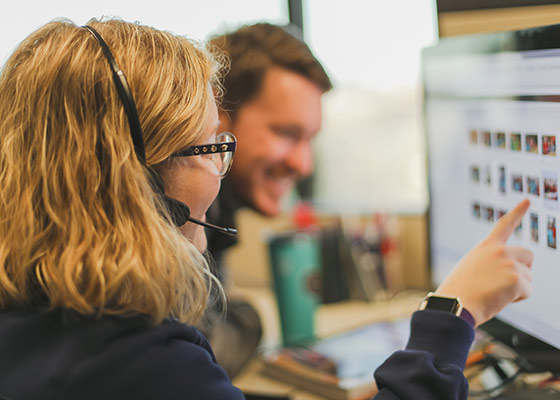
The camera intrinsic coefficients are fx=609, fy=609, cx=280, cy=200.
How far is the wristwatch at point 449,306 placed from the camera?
2.43 ft

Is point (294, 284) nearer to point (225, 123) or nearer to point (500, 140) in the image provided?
point (225, 123)

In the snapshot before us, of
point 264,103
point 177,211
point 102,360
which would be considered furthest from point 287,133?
point 102,360

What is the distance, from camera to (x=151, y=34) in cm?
68

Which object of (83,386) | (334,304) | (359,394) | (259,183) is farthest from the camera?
(334,304)

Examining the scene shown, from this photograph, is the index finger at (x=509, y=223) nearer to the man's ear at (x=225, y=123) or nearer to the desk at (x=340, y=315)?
the desk at (x=340, y=315)

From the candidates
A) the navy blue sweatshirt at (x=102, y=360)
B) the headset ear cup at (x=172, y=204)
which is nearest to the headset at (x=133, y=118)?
the headset ear cup at (x=172, y=204)

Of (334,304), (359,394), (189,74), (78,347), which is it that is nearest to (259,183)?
(334,304)

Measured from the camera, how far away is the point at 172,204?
0.67 meters

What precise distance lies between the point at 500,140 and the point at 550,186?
134mm

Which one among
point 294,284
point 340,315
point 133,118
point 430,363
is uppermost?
point 133,118

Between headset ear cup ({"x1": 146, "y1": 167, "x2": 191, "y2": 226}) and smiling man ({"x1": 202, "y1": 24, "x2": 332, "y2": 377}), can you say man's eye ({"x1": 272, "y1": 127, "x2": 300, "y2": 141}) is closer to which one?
smiling man ({"x1": 202, "y1": 24, "x2": 332, "y2": 377})

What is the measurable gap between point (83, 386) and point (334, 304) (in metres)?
0.99

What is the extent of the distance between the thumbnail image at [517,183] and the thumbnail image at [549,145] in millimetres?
64

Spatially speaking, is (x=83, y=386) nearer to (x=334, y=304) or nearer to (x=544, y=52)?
(x=544, y=52)
